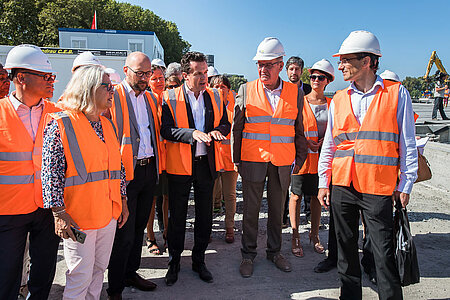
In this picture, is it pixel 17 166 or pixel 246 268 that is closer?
pixel 17 166

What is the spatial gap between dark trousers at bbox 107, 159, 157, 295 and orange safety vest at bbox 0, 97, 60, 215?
0.84 m

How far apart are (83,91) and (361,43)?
225 cm

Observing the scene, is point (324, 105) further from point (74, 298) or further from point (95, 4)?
point (95, 4)

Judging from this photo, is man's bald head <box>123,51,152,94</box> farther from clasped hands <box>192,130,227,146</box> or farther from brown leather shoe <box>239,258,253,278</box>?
brown leather shoe <box>239,258,253,278</box>

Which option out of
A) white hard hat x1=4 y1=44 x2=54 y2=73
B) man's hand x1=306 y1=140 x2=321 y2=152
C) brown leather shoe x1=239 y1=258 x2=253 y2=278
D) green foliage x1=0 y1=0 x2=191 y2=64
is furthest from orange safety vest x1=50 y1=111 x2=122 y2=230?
green foliage x1=0 y1=0 x2=191 y2=64

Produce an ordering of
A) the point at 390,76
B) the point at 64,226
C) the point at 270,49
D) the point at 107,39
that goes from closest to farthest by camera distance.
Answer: the point at 64,226
the point at 270,49
the point at 390,76
the point at 107,39

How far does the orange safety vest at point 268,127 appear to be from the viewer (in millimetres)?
3688

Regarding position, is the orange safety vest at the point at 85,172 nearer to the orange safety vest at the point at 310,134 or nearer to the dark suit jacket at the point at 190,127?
the dark suit jacket at the point at 190,127

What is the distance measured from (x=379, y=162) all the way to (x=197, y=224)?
6.56ft

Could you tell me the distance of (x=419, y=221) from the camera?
213 inches

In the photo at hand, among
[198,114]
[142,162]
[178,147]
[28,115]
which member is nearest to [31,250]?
[28,115]

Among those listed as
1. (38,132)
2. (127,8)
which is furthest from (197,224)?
(127,8)

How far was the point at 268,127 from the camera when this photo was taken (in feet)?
12.1

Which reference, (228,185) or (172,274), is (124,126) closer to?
(172,274)
